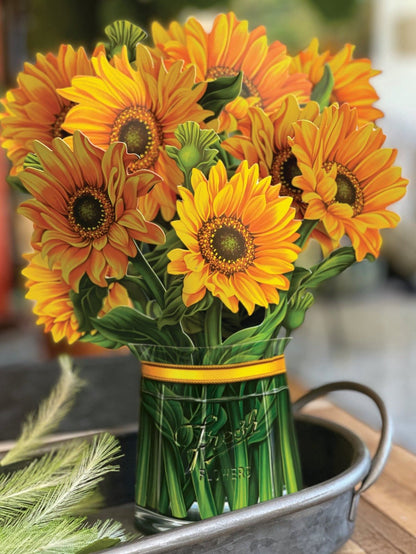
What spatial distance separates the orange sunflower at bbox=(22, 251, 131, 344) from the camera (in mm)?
479

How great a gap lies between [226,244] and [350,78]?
19cm

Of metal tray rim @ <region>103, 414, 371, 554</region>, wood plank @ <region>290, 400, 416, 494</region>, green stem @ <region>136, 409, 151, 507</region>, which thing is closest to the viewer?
metal tray rim @ <region>103, 414, 371, 554</region>

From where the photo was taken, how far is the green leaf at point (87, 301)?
477mm

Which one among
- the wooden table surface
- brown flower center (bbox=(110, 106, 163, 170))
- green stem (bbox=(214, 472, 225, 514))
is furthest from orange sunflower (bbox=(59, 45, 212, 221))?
the wooden table surface

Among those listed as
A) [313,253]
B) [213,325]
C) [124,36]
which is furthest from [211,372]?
[313,253]

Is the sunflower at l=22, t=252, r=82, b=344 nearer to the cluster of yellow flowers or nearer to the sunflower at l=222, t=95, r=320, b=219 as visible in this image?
the cluster of yellow flowers

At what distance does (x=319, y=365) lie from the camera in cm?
406

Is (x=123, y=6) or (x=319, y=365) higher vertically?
(x=123, y=6)

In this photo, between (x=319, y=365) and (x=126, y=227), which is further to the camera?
(x=319, y=365)

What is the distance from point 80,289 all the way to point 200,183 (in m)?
0.12

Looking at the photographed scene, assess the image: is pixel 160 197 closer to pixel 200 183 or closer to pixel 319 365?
pixel 200 183

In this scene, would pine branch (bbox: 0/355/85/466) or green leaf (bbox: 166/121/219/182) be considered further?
pine branch (bbox: 0/355/85/466)

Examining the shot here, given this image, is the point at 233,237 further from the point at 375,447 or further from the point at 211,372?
the point at 375,447

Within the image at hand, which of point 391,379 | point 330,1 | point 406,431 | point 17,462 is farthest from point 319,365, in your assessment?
point 17,462
